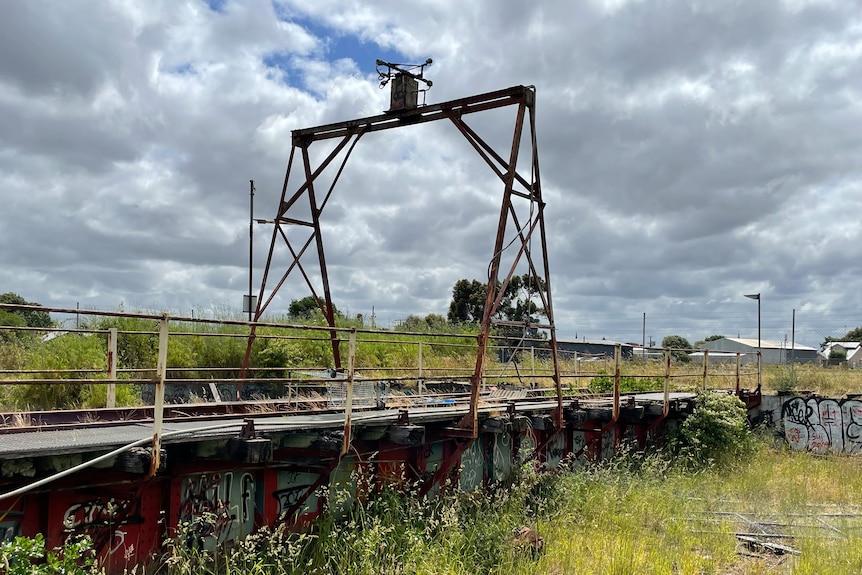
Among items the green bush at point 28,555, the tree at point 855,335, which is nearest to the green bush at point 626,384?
the green bush at point 28,555

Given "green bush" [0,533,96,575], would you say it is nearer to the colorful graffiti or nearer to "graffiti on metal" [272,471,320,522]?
"graffiti on metal" [272,471,320,522]

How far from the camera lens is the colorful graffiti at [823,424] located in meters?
18.8

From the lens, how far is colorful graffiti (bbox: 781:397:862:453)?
1884 cm

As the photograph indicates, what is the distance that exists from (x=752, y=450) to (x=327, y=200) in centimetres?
1164

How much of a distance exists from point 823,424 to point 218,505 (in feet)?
58.3

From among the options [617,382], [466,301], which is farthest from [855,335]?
[617,382]

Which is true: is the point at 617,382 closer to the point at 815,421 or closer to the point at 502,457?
the point at 502,457

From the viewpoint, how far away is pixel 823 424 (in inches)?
762

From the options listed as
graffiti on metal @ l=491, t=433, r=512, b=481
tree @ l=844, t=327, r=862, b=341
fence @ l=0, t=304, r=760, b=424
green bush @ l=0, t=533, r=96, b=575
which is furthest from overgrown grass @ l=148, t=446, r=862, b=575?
tree @ l=844, t=327, r=862, b=341

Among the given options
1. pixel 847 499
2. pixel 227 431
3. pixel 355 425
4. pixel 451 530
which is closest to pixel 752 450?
pixel 847 499

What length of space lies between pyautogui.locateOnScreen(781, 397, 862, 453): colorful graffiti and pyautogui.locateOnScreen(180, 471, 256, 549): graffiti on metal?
17.2 metres

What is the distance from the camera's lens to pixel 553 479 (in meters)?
11.8

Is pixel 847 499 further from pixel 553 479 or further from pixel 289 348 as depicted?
pixel 289 348

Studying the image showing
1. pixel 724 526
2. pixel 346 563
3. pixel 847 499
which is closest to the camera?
pixel 346 563
